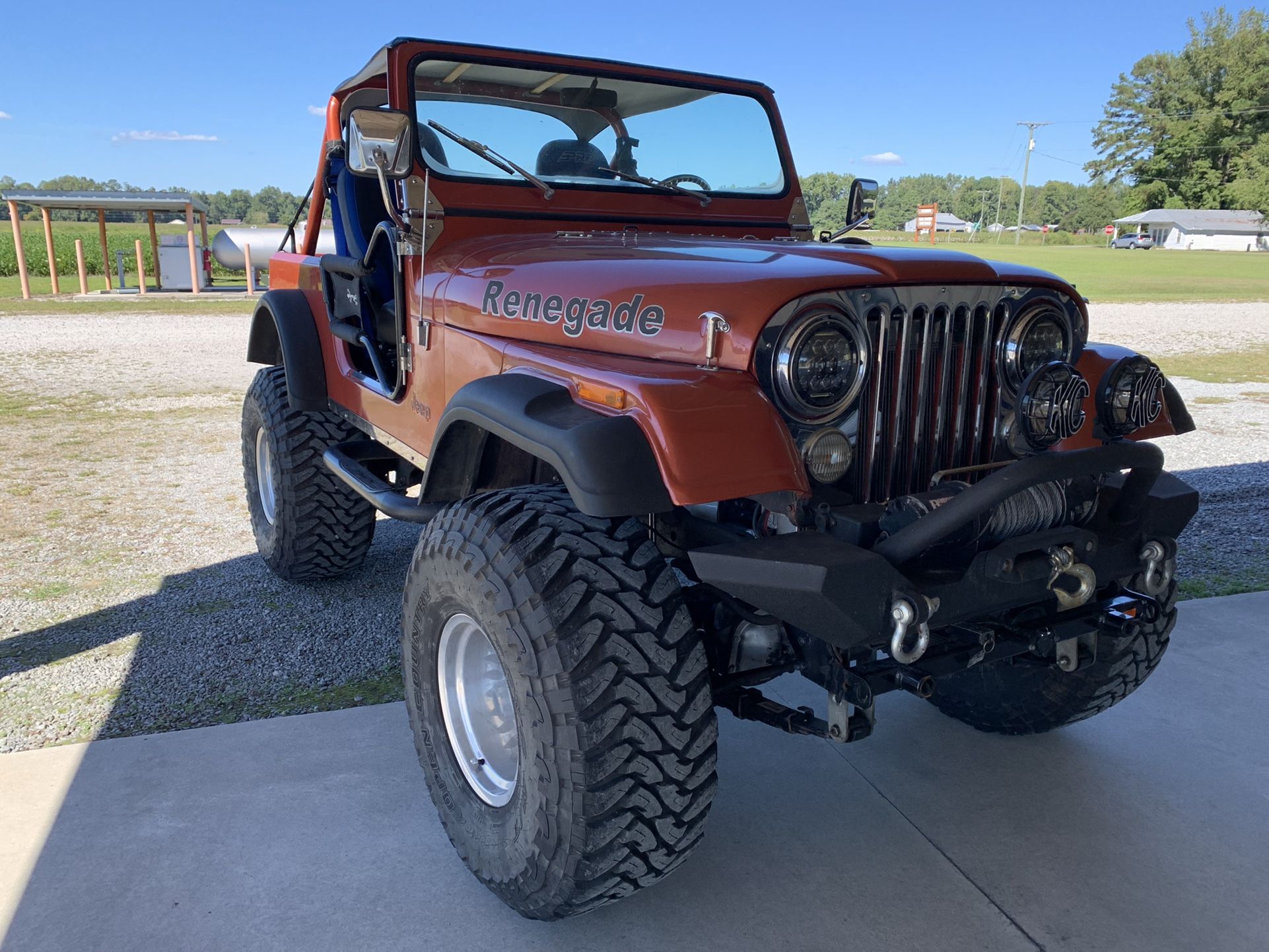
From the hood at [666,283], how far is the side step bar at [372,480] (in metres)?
0.57

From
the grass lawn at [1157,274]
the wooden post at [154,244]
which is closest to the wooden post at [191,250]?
the wooden post at [154,244]

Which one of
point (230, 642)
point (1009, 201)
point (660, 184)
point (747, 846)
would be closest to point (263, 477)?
point (230, 642)

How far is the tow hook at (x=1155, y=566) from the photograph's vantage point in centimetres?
225

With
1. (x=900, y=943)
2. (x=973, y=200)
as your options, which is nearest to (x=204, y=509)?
(x=900, y=943)

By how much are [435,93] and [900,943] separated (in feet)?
9.42

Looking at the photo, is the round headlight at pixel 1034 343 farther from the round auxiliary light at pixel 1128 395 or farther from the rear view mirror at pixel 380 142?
the rear view mirror at pixel 380 142

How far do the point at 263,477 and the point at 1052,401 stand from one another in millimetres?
3644

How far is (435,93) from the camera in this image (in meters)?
3.24

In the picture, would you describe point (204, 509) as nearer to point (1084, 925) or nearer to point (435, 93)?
point (435, 93)

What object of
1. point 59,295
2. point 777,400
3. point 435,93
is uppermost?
point 435,93

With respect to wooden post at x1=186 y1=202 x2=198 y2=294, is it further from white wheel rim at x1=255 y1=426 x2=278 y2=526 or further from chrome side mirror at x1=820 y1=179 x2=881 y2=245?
chrome side mirror at x1=820 y1=179 x2=881 y2=245

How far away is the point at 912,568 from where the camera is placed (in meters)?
1.99

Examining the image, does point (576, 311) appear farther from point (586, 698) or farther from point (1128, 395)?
point (1128, 395)

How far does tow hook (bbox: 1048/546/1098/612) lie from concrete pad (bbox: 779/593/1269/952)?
0.76 meters
